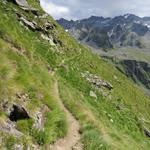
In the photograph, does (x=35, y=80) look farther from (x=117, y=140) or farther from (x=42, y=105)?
(x=117, y=140)

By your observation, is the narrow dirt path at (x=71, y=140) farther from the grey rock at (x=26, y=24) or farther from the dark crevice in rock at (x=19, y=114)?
the grey rock at (x=26, y=24)

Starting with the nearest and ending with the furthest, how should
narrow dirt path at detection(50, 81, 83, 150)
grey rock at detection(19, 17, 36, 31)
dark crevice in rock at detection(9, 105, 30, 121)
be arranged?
dark crevice in rock at detection(9, 105, 30, 121) < narrow dirt path at detection(50, 81, 83, 150) < grey rock at detection(19, 17, 36, 31)

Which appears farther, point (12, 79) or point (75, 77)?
point (75, 77)

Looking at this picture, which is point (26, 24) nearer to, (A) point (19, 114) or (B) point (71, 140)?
(B) point (71, 140)

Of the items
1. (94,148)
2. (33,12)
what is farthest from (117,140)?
(33,12)

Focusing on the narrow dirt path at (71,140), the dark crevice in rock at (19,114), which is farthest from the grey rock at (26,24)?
the dark crevice in rock at (19,114)

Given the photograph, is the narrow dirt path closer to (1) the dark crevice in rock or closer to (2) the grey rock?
(1) the dark crevice in rock

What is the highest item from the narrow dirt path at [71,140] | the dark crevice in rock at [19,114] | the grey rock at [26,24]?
the grey rock at [26,24]

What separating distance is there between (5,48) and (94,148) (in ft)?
25.5

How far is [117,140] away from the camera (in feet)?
78.0

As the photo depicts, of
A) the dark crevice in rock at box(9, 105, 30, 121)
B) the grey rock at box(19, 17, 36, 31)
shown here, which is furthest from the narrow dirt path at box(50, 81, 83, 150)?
the grey rock at box(19, 17, 36, 31)

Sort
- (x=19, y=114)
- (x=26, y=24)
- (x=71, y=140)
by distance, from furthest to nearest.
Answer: (x=26, y=24) → (x=71, y=140) → (x=19, y=114)

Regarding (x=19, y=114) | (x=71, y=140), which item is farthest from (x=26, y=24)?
(x=19, y=114)

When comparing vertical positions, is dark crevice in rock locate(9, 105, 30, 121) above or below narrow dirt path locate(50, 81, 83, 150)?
above
